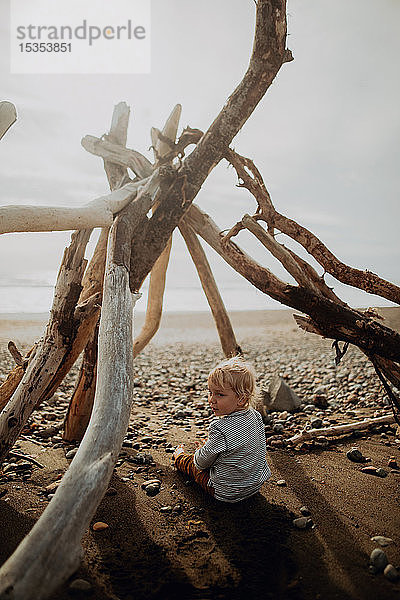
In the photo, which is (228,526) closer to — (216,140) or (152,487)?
(152,487)

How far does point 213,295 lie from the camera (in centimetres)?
514

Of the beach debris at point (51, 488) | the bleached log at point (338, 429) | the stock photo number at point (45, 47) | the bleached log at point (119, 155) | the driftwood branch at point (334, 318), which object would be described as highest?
the stock photo number at point (45, 47)

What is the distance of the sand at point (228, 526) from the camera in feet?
6.91

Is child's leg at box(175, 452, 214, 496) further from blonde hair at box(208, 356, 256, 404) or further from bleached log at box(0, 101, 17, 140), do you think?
bleached log at box(0, 101, 17, 140)

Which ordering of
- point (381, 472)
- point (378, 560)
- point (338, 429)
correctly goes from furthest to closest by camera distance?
point (338, 429)
point (381, 472)
point (378, 560)

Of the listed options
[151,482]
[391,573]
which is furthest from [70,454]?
[391,573]

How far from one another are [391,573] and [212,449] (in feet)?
4.13

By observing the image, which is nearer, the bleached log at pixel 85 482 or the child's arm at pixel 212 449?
the bleached log at pixel 85 482

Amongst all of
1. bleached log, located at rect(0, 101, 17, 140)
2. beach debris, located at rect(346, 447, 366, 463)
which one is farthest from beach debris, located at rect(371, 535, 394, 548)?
bleached log, located at rect(0, 101, 17, 140)

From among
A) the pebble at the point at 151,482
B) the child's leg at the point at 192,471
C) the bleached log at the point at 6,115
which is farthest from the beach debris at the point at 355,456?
the bleached log at the point at 6,115

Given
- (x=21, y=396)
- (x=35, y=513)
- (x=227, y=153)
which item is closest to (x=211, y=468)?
(x=35, y=513)

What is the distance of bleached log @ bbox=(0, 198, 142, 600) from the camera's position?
5.00ft

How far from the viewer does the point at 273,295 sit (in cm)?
400

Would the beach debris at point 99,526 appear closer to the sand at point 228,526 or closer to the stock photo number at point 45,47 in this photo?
the sand at point 228,526
